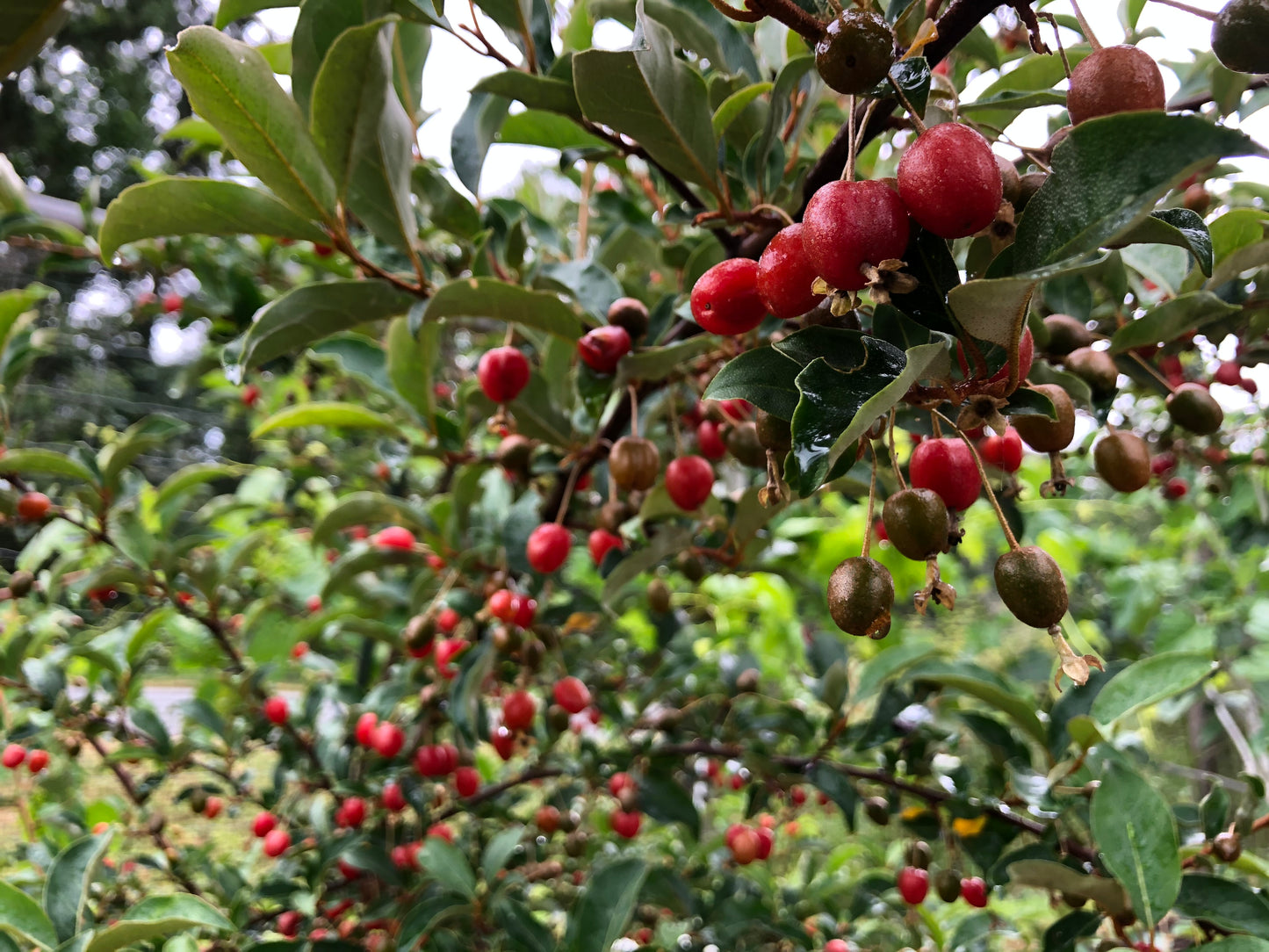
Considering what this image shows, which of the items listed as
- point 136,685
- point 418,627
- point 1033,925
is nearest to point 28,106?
point 136,685

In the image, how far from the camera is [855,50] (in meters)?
0.50

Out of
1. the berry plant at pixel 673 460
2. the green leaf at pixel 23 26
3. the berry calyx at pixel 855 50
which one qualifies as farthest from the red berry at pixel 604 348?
the green leaf at pixel 23 26

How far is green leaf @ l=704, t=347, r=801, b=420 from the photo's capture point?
23.5 inches

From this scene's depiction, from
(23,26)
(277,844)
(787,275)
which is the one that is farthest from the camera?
(277,844)

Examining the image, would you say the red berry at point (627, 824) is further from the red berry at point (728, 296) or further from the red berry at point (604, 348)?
the red berry at point (728, 296)

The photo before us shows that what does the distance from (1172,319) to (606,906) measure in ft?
3.73

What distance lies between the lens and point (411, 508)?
155 centimetres

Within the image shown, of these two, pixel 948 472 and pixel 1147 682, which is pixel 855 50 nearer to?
pixel 948 472

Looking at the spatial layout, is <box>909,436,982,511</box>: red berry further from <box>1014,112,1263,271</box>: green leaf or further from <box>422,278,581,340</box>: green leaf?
<box>422,278,581,340</box>: green leaf

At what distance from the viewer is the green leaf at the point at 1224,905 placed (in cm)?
92

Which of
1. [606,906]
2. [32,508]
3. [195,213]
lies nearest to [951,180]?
[195,213]

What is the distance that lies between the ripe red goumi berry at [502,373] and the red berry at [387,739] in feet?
3.00

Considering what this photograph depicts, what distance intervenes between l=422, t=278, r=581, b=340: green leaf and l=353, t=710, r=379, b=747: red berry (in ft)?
3.67

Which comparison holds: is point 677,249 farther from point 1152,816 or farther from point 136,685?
point 136,685
